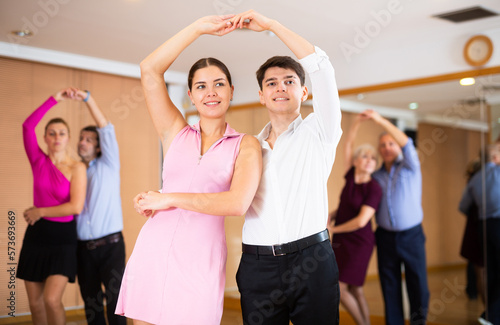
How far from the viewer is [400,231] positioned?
415 cm

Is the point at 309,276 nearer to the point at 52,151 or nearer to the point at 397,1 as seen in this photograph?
the point at 397,1

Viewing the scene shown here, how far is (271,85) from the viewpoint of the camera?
2076mm

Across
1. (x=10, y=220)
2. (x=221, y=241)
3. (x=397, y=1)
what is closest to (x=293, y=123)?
(x=221, y=241)

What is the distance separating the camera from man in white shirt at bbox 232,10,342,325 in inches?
74.4

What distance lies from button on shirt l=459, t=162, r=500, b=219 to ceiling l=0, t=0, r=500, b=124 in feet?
1.96

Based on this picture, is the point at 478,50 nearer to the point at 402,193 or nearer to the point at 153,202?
the point at 402,193

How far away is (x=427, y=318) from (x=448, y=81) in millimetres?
1875

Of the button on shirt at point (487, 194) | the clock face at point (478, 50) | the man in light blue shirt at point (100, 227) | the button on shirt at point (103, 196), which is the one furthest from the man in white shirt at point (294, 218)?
the clock face at point (478, 50)

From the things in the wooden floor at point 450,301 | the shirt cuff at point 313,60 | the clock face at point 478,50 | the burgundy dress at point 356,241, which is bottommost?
the wooden floor at point 450,301

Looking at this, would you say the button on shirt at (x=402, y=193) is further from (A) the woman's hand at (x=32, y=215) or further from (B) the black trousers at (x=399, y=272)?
(A) the woman's hand at (x=32, y=215)

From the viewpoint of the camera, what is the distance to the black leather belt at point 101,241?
393 centimetres

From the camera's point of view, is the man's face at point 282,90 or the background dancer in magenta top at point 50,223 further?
the background dancer in magenta top at point 50,223

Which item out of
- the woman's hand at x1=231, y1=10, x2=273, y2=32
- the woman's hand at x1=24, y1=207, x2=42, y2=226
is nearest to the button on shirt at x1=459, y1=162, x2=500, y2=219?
the woman's hand at x1=231, y1=10, x2=273, y2=32

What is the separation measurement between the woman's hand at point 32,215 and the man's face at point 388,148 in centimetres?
273
